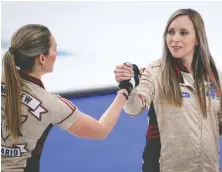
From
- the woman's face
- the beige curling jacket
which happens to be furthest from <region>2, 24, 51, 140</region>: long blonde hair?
the woman's face

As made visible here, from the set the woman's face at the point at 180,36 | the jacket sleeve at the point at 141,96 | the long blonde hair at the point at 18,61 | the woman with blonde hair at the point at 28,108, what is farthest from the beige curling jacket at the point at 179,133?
the long blonde hair at the point at 18,61

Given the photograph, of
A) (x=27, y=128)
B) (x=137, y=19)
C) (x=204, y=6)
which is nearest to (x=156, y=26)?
(x=137, y=19)

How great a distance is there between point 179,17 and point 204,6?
459 millimetres

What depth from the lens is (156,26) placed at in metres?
2.04

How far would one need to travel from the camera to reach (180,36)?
64.9 inches

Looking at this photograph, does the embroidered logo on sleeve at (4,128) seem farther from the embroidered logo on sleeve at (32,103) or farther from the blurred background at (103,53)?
the blurred background at (103,53)

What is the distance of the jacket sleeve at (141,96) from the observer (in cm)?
151

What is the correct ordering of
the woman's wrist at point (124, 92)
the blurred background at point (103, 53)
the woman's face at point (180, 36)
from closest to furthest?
the woman's wrist at point (124, 92), the woman's face at point (180, 36), the blurred background at point (103, 53)

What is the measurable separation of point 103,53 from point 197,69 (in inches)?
21.7

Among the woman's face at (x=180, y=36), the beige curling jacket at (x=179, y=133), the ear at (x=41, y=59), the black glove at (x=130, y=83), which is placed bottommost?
the beige curling jacket at (x=179, y=133)

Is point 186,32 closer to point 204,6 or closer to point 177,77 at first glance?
point 177,77

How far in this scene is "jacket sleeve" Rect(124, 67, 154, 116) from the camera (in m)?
1.51

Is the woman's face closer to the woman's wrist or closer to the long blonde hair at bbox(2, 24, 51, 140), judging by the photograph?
the woman's wrist

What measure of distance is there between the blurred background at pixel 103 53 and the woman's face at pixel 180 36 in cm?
30
